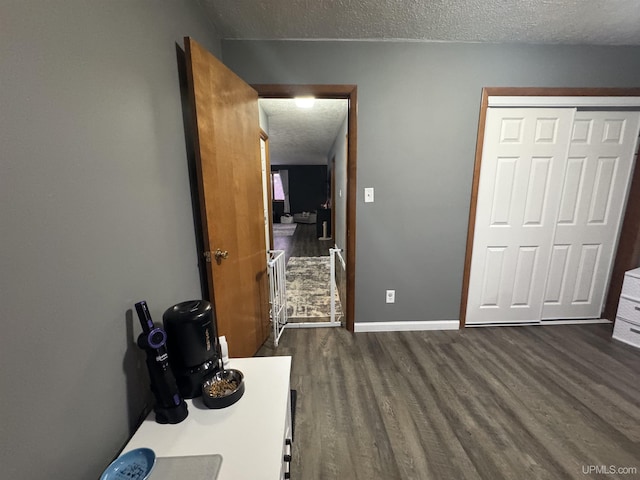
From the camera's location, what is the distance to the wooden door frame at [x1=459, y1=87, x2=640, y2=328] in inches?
82.7

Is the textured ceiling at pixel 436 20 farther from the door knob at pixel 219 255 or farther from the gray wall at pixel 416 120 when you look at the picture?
the door knob at pixel 219 255

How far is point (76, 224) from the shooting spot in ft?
2.35

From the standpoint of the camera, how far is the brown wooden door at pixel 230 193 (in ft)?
4.49

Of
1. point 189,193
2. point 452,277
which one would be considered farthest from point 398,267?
point 189,193

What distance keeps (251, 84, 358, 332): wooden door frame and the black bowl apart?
1454 mm

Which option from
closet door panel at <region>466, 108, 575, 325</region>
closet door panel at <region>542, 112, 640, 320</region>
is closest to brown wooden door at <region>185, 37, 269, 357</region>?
closet door panel at <region>466, 108, 575, 325</region>

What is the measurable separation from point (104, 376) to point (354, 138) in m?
2.03

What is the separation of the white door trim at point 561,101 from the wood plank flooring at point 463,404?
6.41ft

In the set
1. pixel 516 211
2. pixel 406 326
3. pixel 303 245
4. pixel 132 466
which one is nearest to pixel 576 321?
pixel 516 211

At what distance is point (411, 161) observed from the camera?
2193 mm

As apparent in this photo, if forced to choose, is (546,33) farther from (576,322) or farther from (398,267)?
(576,322)

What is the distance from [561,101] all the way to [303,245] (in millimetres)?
4838

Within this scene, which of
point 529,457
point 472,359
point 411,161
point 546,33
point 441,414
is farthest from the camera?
point 411,161

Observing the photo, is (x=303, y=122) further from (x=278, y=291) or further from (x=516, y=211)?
(x=516, y=211)
